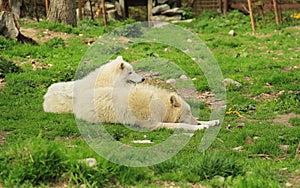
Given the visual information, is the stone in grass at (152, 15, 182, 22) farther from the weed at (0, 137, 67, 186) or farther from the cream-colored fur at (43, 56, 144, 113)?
the weed at (0, 137, 67, 186)

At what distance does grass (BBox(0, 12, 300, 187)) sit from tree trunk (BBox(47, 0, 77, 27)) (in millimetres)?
806

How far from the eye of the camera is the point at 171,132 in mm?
7184

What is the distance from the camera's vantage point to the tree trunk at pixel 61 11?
15695 mm

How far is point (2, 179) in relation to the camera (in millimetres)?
4641

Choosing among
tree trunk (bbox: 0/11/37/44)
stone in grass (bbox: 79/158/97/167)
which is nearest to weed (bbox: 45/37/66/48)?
tree trunk (bbox: 0/11/37/44)

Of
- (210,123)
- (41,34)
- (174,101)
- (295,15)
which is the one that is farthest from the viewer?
(295,15)

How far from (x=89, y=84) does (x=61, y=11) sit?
8521 mm

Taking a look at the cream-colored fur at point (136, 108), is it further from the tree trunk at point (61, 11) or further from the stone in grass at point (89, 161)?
the tree trunk at point (61, 11)

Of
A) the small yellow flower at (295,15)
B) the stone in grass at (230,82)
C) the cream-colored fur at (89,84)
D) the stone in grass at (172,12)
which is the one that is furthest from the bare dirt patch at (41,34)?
the stone in grass at (172,12)

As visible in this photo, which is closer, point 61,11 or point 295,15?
point 61,11

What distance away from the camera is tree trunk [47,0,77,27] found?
1570cm

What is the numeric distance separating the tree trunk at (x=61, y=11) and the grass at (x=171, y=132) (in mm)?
806

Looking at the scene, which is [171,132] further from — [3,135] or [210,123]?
[3,135]

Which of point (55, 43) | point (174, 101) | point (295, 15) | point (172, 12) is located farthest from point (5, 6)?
point (172, 12)
